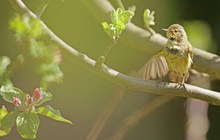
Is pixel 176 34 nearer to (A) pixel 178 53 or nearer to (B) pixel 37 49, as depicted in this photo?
(A) pixel 178 53

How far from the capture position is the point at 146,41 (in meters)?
1.85

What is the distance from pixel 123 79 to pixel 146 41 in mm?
545

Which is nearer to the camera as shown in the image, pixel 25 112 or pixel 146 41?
pixel 25 112

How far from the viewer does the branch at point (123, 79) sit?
4.22ft

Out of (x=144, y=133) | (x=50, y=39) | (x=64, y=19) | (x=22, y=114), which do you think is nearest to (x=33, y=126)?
(x=22, y=114)

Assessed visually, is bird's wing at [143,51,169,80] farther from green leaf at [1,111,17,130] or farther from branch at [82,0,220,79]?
green leaf at [1,111,17,130]

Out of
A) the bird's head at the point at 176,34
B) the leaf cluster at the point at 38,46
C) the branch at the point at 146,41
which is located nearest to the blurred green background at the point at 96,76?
the branch at the point at 146,41

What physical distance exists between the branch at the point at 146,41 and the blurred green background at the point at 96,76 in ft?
0.30

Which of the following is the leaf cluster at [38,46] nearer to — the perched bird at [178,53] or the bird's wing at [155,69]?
the perched bird at [178,53]

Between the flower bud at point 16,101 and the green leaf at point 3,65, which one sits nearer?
the flower bud at point 16,101

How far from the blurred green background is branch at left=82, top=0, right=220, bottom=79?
9 centimetres

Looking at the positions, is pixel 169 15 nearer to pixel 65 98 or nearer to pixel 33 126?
pixel 65 98

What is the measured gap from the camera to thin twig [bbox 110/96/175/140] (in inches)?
76.3

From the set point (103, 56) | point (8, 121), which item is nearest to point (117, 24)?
point (103, 56)
